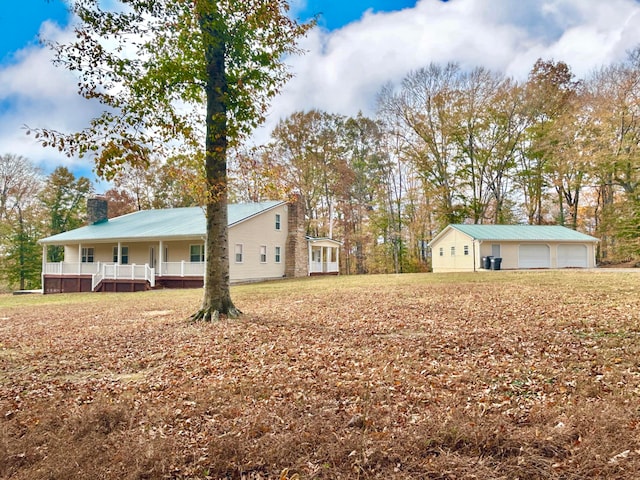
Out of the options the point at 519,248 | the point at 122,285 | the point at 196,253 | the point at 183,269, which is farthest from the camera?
the point at 519,248

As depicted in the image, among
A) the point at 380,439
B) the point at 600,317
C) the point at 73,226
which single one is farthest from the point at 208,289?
the point at 73,226

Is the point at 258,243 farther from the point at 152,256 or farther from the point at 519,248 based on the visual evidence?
the point at 519,248

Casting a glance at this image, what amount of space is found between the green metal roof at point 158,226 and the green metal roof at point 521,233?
42.5ft

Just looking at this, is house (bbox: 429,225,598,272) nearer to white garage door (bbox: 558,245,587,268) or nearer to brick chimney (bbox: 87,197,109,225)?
white garage door (bbox: 558,245,587,268)

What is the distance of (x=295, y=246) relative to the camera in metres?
25.5

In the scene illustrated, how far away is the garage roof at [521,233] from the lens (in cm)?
2630

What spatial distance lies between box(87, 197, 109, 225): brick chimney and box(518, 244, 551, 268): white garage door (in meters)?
28.3

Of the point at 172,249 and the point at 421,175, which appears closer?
the point at 172,249

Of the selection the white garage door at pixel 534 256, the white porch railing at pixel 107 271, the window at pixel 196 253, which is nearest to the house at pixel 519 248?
the white garage door at pixel 534 256

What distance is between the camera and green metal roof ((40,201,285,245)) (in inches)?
842

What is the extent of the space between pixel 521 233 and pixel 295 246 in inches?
598

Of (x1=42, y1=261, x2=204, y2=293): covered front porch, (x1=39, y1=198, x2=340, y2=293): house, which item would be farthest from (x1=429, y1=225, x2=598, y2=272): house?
(x1=42, y1=261, x2=204, y2=293): covered front porch

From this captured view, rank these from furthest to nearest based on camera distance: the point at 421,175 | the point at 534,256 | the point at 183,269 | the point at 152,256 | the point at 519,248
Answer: the point at 421,175 < the point at 534,256 < the point at 519,248 < the point at 152,256 < the point at 183,269

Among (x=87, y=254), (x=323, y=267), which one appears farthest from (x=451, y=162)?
(x=87, y=254)
